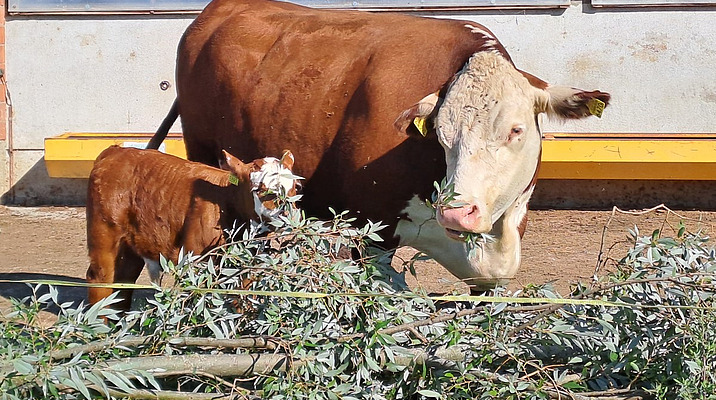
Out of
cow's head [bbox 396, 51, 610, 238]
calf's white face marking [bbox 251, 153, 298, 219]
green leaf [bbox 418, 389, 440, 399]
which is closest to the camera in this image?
green leaf [bbox 418, 389, 440, 399]

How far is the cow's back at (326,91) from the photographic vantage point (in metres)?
4.35

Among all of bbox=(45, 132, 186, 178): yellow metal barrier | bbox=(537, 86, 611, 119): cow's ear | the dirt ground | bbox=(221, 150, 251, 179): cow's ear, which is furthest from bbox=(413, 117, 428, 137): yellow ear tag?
bbox=(45, 132, 186, 178): yellow metal barrier

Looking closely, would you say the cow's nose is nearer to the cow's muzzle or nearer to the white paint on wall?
the cow's muzzle

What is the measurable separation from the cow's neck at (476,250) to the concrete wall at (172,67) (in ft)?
15.0

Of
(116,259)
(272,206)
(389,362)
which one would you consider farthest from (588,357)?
(116,259)

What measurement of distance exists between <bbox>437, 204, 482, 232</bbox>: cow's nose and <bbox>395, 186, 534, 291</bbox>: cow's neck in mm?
715

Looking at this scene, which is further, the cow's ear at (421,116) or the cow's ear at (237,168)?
the cow's ear at (237,168)

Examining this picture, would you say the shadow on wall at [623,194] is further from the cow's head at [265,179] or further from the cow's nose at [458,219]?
the cow's nose at [458,219]

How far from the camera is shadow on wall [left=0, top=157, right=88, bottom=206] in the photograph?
9.70m

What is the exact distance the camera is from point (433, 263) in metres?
6.77

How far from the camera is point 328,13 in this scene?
530 centimetres

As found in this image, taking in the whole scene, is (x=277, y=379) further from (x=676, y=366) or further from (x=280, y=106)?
(x=280, y=106)

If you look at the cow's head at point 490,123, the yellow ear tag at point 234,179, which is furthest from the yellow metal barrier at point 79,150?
the cow's head at point 490,123

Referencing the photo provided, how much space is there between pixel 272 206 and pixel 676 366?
1.95 m
